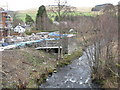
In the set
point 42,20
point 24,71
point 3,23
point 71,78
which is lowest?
point 71,78

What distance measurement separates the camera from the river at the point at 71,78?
1367cm

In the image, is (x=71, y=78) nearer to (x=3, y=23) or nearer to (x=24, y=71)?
(x=24, y=71)

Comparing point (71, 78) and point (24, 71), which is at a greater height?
point (24, 71)

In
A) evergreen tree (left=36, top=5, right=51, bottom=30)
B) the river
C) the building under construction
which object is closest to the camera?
the river

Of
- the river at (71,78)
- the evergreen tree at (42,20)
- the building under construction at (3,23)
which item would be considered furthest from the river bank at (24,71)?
the evergreen tree at (42,20)

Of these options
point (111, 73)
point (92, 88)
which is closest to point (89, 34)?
point (111, 73)

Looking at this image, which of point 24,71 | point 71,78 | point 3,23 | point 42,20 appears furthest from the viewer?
point 42,20

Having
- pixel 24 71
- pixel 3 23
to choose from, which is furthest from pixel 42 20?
pixel 24 71

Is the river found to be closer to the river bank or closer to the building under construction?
the river bank

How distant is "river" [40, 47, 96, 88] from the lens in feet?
44.9

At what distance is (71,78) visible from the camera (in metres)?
15.4

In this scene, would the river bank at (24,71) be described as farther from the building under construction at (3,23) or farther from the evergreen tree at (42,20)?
the evergreen tree at (42,20)

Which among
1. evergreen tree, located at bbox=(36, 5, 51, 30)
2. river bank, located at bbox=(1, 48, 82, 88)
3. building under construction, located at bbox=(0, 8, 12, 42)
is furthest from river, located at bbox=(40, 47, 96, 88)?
evergreen tree, located at bbox=(36, 5, 51, 30)

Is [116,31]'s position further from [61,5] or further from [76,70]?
[61,5]
